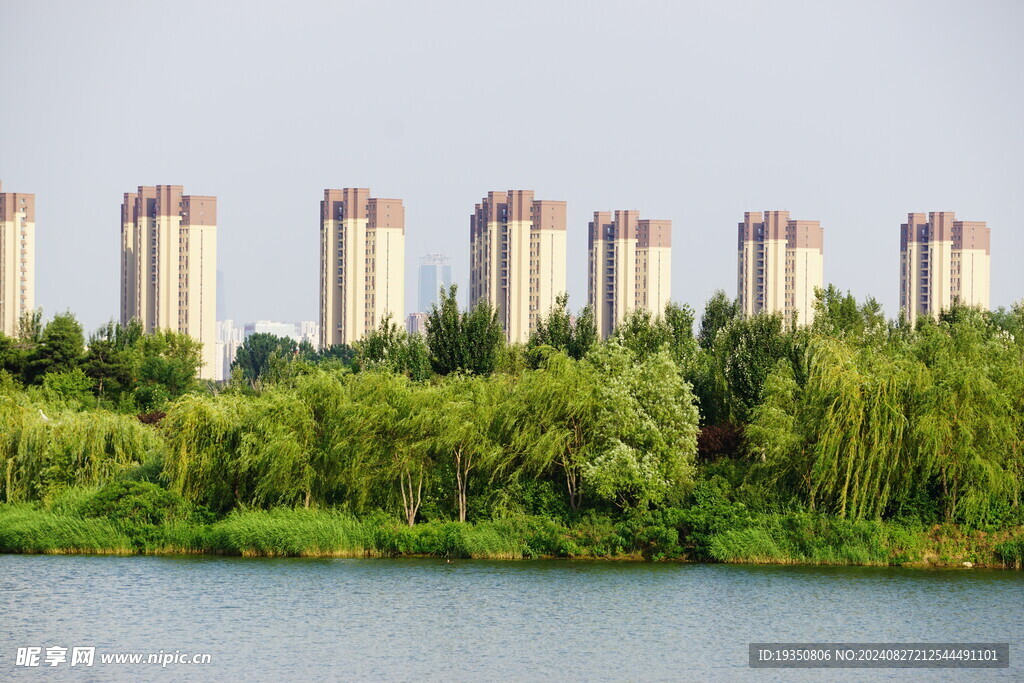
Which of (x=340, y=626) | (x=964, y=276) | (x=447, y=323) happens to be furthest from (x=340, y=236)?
(x=340, y=626)

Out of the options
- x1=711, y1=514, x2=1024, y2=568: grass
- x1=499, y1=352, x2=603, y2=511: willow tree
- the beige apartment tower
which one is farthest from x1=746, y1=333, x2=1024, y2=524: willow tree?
the beige apartment tower

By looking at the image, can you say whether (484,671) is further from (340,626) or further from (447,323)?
(447,323)

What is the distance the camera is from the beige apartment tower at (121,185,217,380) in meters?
105

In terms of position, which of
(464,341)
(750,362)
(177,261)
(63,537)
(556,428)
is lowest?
(63,537)

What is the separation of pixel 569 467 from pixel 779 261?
88853 millimetres

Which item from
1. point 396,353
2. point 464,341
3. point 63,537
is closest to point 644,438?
point 464,341

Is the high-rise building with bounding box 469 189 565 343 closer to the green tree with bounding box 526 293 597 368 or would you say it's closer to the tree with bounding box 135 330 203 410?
the tree with bounding box 135 330 203 410

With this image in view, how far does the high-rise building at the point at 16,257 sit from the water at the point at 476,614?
90015 mm

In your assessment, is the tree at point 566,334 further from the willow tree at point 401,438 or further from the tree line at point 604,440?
the willow tree at point 401,438

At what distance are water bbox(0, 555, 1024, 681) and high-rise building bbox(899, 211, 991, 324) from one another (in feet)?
298

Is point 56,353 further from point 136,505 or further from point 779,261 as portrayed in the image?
point 779,261

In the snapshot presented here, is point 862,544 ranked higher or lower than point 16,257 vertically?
lower

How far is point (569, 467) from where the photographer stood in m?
25.7

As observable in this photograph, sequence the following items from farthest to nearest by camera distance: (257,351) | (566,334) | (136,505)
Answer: (257,351)
(566,334)
(136,505)
